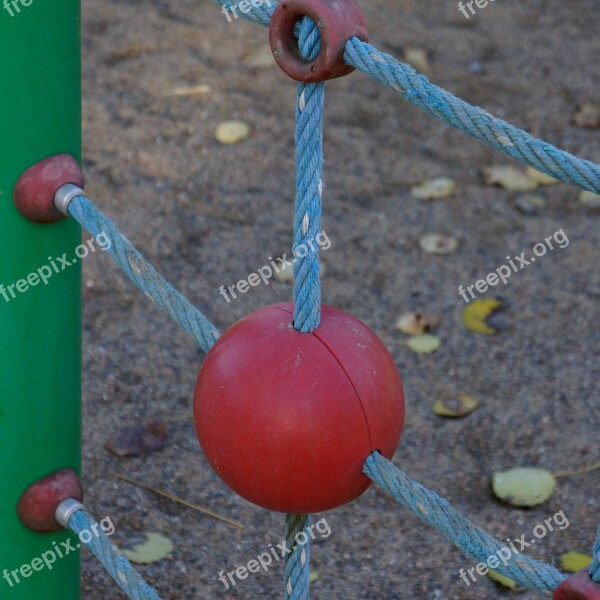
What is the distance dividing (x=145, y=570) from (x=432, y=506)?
0.74 meters

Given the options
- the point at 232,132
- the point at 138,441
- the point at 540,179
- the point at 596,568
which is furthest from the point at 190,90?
the point at 596,568

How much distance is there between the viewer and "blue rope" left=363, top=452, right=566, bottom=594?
3.29 feet

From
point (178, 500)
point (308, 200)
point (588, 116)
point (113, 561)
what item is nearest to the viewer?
point (308, 200)

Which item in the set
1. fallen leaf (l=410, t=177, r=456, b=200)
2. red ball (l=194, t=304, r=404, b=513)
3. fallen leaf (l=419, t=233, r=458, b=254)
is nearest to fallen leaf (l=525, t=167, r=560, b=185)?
fallen leaf (l=410, t=177, r=456, b=200)

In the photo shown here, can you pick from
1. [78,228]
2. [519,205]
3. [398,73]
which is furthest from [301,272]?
[519,205]

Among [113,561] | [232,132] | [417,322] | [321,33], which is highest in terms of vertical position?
[321,33]

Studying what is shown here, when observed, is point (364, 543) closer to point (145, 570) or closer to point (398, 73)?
point (145, 570)

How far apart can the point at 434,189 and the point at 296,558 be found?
1535 mm

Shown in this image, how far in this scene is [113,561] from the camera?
1.29 m

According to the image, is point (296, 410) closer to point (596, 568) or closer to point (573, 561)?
point (596, 568)

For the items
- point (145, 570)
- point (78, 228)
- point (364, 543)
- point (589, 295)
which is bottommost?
point (589, 295)

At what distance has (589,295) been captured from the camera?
228 centimetres

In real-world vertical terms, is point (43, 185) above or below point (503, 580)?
above

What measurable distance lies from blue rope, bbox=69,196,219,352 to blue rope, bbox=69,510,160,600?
10.7 inches
